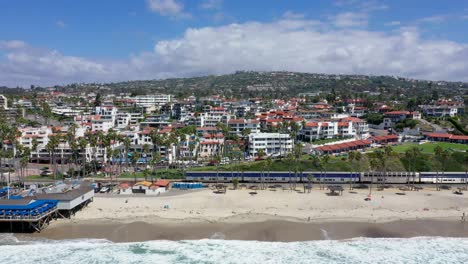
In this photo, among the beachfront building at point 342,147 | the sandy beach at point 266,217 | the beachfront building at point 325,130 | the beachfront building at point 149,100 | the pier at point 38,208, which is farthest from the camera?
the beachfront building at point 149,100

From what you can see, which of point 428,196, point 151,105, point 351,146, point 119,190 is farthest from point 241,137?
point 151,105

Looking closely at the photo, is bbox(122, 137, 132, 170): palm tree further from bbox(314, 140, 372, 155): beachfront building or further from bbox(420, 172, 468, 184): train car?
bbox(420, 172, 468, 184): train car

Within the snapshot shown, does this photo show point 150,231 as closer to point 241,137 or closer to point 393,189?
point 393,189

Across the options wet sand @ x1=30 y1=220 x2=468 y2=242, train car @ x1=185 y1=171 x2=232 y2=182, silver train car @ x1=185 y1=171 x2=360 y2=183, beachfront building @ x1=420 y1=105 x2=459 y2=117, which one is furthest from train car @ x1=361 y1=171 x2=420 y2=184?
beachfront building @ x1=420 y1=105 x2=459 y2=117

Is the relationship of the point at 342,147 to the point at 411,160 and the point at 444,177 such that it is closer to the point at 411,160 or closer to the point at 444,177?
the point at 411,160

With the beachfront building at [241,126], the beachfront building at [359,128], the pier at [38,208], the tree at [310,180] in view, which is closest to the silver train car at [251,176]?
the tree at [310,180]

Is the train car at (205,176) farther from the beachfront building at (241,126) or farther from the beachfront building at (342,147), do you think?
the beachfront building at (241,126)
